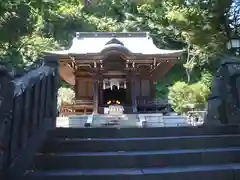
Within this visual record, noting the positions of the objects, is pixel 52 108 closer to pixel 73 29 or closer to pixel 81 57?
pixel 81 57

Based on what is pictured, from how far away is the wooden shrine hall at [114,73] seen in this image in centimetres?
1769

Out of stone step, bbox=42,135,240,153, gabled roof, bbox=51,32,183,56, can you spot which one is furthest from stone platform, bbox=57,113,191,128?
stone step, bbox=42,135,240,153

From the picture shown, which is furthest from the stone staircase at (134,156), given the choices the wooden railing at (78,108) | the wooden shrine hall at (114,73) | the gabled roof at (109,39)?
the gabled roof at (109,39)

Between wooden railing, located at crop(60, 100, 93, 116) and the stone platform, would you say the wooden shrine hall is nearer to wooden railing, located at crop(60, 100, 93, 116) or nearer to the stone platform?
wooden railing, located at crop(60, 100, 93, 116)

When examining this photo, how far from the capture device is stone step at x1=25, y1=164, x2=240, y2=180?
3873 mm

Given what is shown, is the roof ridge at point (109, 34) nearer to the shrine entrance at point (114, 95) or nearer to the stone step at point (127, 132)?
the shrine entrance at point (114, 95)

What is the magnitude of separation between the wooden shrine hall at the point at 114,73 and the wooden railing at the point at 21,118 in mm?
12133

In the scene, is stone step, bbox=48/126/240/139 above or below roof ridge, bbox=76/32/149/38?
below

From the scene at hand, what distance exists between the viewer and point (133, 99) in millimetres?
18969

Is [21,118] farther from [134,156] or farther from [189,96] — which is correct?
[189,96]

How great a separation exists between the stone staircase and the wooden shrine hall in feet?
40.7

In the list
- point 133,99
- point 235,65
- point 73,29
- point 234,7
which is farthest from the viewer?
point 73,29

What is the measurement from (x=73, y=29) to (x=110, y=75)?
1810 centimetres

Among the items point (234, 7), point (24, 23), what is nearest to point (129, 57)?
point (24, 23)
